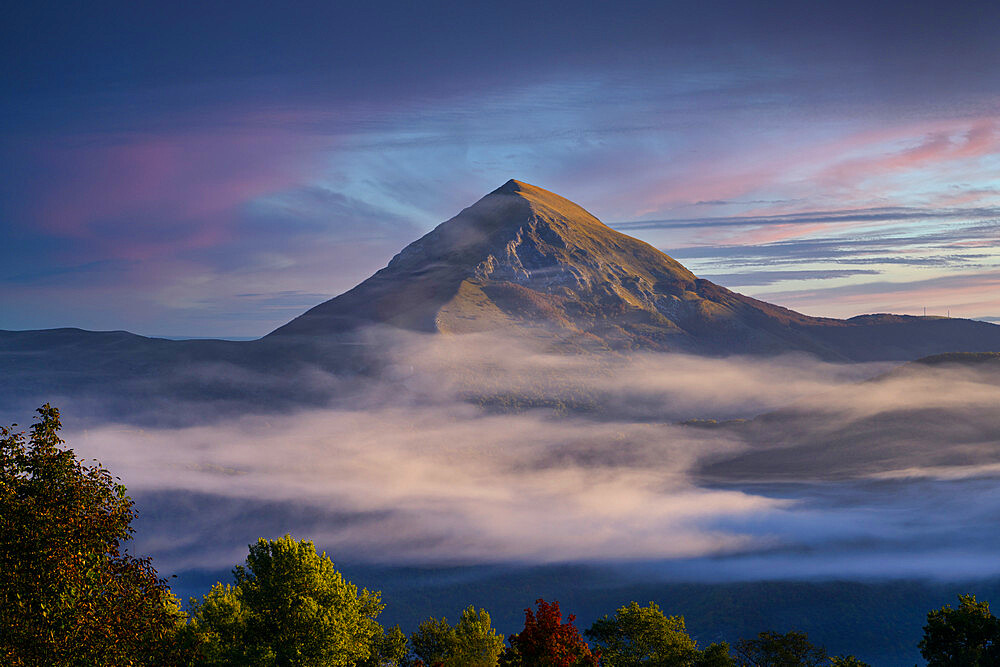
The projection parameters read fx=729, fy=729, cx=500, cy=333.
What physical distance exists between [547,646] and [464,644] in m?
25.6

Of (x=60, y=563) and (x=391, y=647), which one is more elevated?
(x=60, y=563)

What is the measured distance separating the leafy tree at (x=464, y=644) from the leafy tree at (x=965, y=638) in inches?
1479

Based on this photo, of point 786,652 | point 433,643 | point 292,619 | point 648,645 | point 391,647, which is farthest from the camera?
point 786,652

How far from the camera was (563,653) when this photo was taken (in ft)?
165

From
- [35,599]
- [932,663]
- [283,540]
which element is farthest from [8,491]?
[932,663]

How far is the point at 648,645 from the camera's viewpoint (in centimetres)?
6719

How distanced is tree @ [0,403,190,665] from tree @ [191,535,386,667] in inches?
626

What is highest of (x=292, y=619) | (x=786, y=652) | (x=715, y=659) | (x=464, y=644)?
(x=292, y=619)

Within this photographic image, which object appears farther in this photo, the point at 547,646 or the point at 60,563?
the point at 547,646

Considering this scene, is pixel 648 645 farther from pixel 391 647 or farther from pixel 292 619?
pixel 292 619

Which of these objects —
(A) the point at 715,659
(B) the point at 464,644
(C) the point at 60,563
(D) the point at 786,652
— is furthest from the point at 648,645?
(C) the point at 60,563

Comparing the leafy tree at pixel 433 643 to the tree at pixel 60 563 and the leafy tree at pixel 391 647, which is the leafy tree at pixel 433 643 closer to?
the leafy tree at pixel 391 647

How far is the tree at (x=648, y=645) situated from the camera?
6425 cm

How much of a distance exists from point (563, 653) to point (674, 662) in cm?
1789
